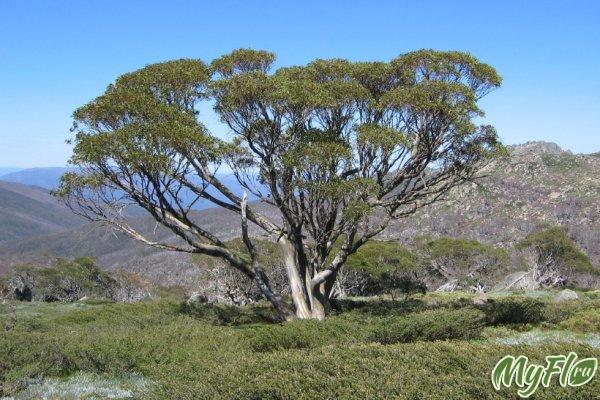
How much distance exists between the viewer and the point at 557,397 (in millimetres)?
5992

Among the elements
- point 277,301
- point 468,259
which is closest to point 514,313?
point 277,301

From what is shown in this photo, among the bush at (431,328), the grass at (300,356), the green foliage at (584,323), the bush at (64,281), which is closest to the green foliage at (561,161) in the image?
the bush at (64,281)

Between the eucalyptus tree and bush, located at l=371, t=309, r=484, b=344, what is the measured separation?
13.6 feet

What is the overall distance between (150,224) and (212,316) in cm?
18480

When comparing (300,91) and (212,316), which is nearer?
(300,91)

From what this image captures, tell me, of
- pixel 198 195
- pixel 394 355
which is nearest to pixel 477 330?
pixel 394 355

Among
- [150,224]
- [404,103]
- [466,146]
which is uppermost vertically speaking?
[404,103]

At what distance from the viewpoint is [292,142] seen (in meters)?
17.7

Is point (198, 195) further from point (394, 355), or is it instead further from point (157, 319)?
point (394, 355)

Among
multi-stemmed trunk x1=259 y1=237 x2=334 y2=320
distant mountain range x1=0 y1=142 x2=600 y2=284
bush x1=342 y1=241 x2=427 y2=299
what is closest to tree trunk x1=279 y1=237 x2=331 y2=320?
multi-stemmed trunk x1=259 y1=237 x2=334 y2=320

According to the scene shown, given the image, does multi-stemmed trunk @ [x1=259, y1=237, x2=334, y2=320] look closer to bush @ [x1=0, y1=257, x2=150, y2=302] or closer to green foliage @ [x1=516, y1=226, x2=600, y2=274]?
green foliage @ [x1=516, y1=226, x2=600, y2=274]

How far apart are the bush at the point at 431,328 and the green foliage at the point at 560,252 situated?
4136 cm

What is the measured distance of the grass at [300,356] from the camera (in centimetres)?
693

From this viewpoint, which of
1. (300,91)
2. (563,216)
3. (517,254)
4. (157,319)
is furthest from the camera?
(563,216)
